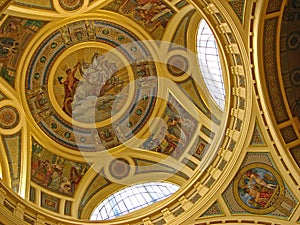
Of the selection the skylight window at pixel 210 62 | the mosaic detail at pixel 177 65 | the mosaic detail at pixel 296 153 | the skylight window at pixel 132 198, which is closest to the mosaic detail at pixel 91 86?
the mosaic detail at pixel 177 65

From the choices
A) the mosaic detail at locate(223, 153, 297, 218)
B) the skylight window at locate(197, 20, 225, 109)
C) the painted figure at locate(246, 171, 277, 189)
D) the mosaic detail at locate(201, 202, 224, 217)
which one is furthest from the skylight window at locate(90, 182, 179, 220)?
the painted figure at locate(246, 171, 277, 189)

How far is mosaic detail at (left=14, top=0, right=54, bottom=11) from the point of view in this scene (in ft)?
60.6

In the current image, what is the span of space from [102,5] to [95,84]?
159 inches

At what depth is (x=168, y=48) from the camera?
2055 cm

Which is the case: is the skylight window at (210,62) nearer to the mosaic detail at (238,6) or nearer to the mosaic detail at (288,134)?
the mosaic detail at (288,134)

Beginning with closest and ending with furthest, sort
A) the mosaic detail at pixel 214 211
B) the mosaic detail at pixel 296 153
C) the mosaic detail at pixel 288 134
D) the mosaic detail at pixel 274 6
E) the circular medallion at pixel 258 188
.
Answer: the mosaic detail at pixel 274 6, the mosaic detail at pixel 296 153, the mosaic detail at pixel 288 134, the circular medallion at pixel 258 188, the mosaic detail at pixel 214 211

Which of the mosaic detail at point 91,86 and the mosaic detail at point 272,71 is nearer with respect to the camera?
the mosaic detail at point 272,71

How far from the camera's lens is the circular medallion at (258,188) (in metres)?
14.5

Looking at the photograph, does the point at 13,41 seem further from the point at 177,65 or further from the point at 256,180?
the point at 256,180

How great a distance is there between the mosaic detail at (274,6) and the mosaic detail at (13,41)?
10.1 metres

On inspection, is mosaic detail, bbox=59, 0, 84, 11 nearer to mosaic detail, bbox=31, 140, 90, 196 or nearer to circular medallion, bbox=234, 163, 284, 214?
mosaic detail, bbox=31, 140, 90, 196

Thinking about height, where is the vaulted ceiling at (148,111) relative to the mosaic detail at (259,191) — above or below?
above

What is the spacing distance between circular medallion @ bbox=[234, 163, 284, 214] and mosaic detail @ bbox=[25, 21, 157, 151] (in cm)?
754

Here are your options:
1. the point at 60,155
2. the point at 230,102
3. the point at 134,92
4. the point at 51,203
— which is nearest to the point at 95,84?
the point at 134,92
